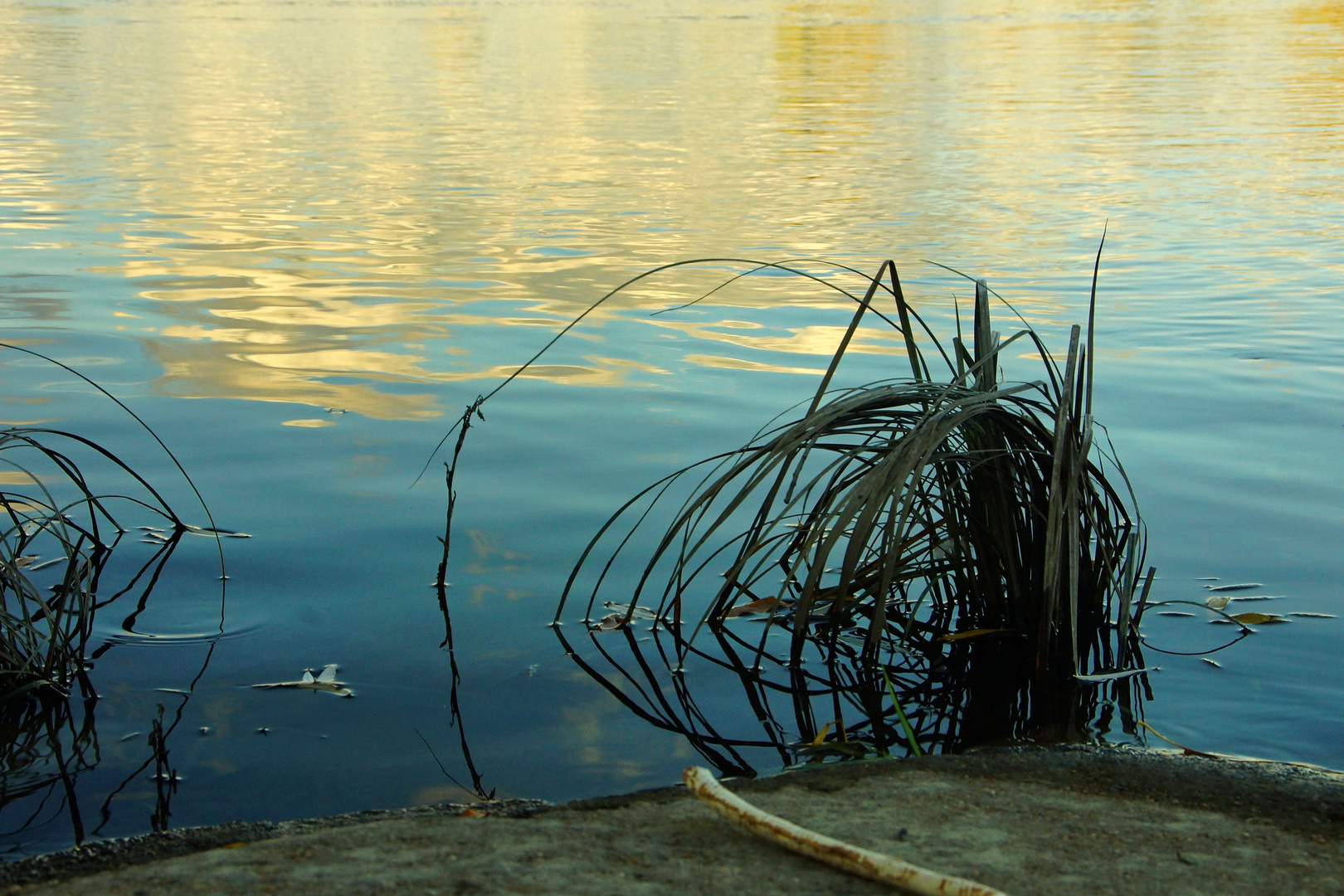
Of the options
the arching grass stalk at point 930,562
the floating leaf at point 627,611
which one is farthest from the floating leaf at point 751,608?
the floating leaf at point 627,611

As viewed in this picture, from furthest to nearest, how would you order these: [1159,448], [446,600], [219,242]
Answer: [219,242] < [1159,448] < [446,600]

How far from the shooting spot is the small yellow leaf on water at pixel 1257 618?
3545 mm

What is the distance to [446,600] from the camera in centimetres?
361

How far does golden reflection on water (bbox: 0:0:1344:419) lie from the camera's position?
270 inches

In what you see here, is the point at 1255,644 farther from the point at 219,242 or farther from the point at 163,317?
the point at 219,242

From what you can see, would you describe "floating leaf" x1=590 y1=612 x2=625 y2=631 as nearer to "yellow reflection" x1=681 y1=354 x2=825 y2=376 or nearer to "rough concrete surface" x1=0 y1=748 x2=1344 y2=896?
"rough concrete surface" x1=0 y1=748 x2=1344 y2=896

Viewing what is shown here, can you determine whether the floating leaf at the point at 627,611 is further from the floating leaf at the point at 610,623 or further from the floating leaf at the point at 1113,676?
the floating leaf at the point at 1113,676

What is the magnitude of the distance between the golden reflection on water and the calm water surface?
63 mm

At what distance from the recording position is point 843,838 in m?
2.16

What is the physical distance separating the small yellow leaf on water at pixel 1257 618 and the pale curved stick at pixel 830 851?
6.65 feet

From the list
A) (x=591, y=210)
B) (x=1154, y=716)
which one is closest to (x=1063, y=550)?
(x=1154, y=716)

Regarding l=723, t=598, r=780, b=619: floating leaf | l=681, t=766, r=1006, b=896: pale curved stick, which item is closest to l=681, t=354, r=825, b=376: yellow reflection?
l=723, t=598, r=780, b=619: floating leaf

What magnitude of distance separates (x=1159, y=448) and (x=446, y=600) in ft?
9.67

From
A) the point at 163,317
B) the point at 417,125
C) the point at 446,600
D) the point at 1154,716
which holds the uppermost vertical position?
the point at 417,125
